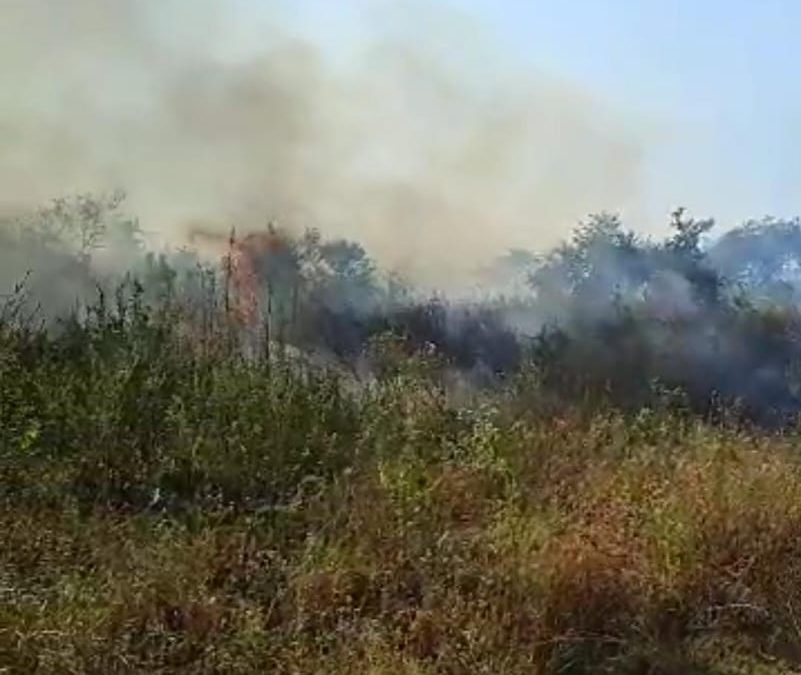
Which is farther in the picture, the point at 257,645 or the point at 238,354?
the point at 238,354

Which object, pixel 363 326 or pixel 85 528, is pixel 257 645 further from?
pixel 363 326

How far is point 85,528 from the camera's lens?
4.61 m

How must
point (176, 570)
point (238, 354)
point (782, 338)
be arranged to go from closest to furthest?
point (176, 570), point (238, 354), point (782, 338)

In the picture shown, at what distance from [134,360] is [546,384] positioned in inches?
119

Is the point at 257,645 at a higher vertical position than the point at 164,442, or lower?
lower

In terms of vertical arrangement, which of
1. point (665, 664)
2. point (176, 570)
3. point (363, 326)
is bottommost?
point (665, 664)

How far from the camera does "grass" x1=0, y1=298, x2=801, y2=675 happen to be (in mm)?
4004

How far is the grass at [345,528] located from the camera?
13.1 ft

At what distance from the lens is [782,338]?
12.4m

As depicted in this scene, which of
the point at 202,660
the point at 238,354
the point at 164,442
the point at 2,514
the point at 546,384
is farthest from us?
the point at 546,384

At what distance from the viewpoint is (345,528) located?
15.6 ft

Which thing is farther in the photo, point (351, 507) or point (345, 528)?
point (351, 507)

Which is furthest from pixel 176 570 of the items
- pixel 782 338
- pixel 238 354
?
pixel 782 338

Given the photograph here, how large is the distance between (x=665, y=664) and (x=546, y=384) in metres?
3.41
